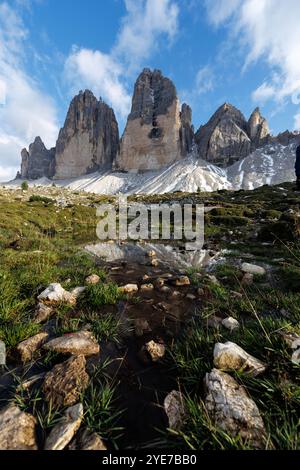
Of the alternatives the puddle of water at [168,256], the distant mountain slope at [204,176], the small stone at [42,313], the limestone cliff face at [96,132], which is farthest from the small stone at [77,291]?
the limestone cliff face at [96,132]

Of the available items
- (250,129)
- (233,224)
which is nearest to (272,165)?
(250,129)

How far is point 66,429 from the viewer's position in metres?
1.98

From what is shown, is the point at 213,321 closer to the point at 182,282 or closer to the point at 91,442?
the point at 182,282

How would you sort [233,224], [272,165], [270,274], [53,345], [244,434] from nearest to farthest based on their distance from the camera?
[244,434] → [53,345] → [270,274] → [233,224] → [272,165]

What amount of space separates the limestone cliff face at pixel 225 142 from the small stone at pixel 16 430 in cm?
18367

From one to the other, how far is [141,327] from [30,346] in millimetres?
1837

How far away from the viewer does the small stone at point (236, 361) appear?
2.54 meters

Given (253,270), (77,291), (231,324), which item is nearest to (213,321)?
(231,324)

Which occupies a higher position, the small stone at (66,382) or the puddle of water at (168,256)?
the puddle of water at (168,256)

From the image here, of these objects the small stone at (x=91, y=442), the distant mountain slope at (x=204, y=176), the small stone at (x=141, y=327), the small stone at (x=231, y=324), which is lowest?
the small stone at (x=91, y=442)

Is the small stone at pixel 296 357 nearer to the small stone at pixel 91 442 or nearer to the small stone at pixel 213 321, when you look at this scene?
the small stone at pixel 213 321
